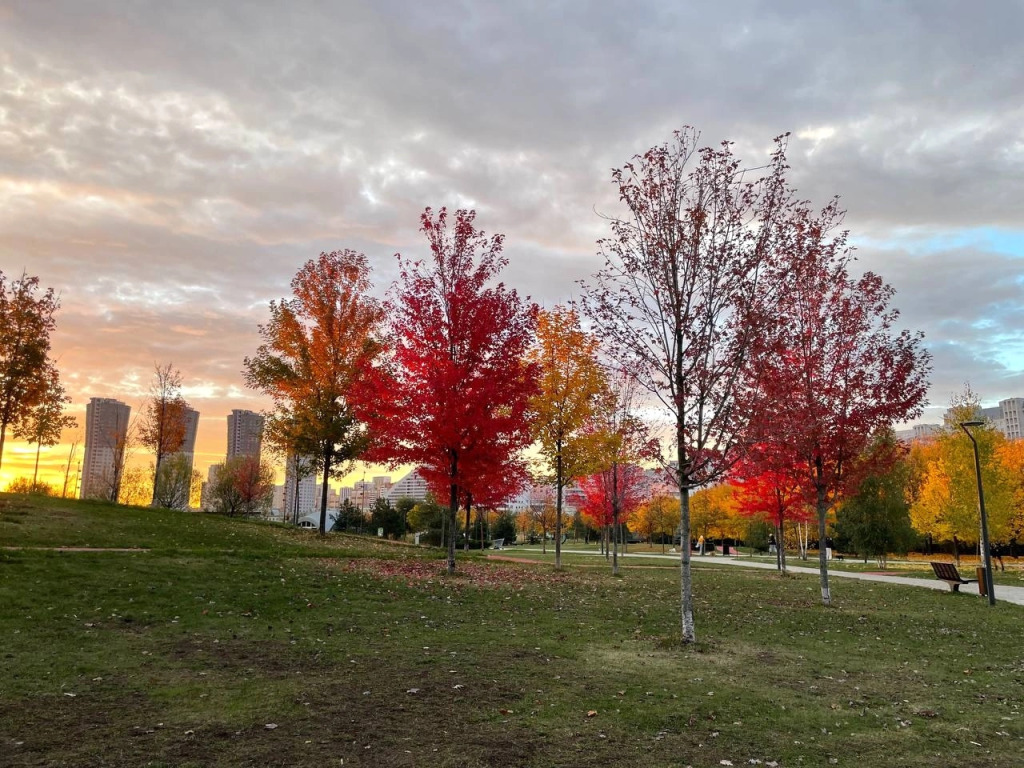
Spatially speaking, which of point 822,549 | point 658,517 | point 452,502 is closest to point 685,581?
point 822,549

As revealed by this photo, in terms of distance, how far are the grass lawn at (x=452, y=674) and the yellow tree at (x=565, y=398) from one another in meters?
7.18

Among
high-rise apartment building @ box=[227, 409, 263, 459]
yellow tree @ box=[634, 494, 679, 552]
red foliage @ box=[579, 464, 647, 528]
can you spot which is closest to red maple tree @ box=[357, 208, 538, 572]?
red foliage @ box=[579, 464, 647, 528]

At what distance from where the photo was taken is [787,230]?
40.0 ft

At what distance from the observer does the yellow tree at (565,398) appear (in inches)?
912

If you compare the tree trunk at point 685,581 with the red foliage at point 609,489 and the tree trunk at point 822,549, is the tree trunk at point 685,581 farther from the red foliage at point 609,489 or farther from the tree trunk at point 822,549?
the red foliage at point 609,489

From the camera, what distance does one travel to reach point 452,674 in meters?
8.15

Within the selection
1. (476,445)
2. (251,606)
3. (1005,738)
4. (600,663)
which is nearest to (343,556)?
(476,445)

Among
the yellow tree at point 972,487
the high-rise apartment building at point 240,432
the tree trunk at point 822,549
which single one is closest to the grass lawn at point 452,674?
the tree trunk at point 822,549

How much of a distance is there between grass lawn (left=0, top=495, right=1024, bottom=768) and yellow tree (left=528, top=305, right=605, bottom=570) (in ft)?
23.6

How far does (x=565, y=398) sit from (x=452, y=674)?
15.9 meters

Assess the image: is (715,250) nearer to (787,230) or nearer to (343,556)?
(787,230)

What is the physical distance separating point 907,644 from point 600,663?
6.75 m

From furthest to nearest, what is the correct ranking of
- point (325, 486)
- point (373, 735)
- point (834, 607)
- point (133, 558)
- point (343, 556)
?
point (325, 486) < point (343, 556) < point (834, 607) < point (133, 558) < point (373, 735)

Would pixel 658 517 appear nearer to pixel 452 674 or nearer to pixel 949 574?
pixel 949 574
